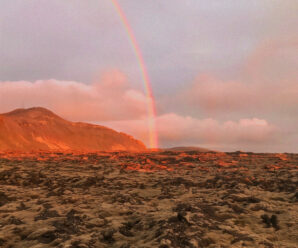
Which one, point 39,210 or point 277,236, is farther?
point 39,210

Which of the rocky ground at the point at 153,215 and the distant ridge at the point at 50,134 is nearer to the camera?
the rocky ground at the point at 153,215

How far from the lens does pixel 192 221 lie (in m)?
7.41

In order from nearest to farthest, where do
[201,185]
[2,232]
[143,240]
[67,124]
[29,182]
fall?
[143,240] → [2,232] → [201,185] → [29,182] → [67,124]

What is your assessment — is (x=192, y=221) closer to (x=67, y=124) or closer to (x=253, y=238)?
(x=253, y=238)

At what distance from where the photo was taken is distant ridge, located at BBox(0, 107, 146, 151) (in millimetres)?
106312

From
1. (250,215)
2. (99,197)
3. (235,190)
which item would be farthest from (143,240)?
(235,190)

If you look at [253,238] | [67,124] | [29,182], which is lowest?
[29,182]

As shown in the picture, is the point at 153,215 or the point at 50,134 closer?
the point at 153,215

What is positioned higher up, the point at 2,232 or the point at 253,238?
the point at 253,238

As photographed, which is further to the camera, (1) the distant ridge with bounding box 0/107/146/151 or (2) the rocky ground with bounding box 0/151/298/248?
(1) the distant ridge with bounding box 0/107/146/151

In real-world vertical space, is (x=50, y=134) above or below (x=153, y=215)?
above

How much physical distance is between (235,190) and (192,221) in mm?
6312

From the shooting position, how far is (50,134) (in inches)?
5497

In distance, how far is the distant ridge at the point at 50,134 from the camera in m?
106
